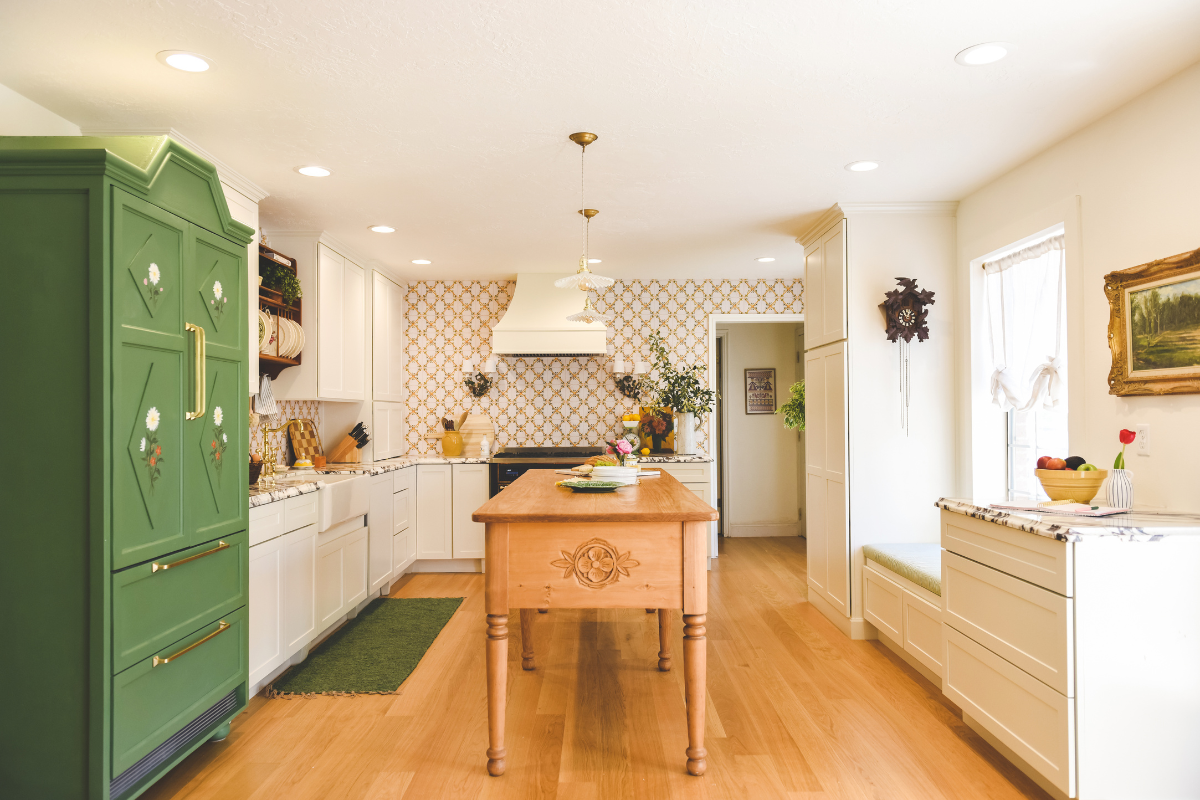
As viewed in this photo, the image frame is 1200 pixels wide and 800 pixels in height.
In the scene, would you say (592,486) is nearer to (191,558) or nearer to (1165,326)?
(191,558)

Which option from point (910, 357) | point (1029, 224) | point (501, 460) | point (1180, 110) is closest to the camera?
point (1180, 110)

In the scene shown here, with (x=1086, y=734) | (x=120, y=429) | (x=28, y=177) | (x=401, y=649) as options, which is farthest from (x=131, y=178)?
(x=1086, y=734)

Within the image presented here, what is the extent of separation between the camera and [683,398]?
5.81 metres

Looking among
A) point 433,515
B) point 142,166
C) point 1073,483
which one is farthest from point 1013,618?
point 433,515

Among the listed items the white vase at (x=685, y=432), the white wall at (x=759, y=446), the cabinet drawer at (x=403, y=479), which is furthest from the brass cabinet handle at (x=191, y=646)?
the white wall at (x=759, y=446)

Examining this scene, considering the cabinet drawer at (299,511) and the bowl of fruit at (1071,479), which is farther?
the cabinet drawer at (299,511)

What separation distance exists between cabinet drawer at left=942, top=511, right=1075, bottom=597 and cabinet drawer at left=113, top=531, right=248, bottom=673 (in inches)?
106

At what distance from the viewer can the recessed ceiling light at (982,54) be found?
2.21 meters

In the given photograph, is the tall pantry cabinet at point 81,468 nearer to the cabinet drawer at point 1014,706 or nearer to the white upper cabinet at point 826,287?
the cabinet drawer at point 1014,706

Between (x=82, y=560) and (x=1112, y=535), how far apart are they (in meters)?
2.94

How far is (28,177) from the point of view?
1.93 meters

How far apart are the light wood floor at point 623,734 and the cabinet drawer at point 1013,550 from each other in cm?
72

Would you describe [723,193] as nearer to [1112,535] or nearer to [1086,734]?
[1112,535]

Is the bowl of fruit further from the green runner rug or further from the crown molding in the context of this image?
the crown molding
